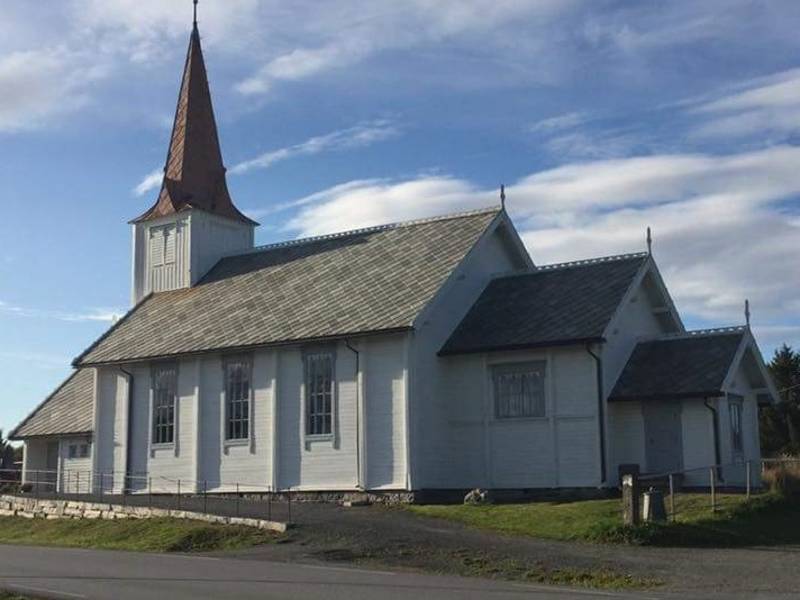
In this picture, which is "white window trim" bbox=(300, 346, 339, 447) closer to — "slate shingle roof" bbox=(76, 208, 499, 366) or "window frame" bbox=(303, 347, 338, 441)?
"window frame" bbox=(303, 347, 338, 441)

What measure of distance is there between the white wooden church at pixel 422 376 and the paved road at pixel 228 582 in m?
11.5

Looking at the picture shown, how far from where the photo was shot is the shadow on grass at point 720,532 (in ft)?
69.2

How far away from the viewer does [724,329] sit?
103 ft

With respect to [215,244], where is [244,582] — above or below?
below

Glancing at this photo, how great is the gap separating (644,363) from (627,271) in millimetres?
2874

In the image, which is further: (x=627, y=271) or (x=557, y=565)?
(x=627, y=271)

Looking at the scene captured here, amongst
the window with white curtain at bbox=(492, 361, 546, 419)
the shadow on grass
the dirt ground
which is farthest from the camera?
the window with white curtain at bbox=(492, 361, 546, 419)

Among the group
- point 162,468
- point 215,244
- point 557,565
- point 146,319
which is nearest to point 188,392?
point 162,468

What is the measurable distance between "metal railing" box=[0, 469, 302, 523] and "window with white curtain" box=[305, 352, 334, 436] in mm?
2126

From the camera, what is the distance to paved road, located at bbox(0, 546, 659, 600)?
48.6ft

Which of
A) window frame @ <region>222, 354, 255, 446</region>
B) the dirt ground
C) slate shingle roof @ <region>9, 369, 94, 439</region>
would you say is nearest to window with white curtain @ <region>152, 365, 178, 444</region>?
window frame @ <region>222, 354, 255, 446</region>

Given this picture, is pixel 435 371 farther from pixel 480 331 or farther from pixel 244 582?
pixel 244 582

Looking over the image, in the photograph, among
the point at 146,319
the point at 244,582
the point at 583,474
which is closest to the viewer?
the point at 244,582

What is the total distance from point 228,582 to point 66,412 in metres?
27.1
